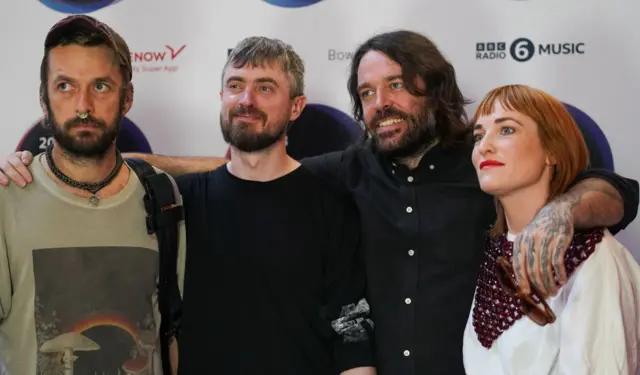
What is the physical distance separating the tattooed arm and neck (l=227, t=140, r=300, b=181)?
761 mm

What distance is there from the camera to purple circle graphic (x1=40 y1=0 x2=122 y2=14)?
265cm

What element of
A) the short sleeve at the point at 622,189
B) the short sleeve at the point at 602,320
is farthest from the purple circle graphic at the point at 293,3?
the short sleeve at the point at 602,320

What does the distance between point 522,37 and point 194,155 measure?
1333 millimetres

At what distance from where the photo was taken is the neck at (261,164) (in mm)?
1958

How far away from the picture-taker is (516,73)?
97.1 inches

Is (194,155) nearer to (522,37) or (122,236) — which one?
(122,236)

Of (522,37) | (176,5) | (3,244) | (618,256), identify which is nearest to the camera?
(618,256)

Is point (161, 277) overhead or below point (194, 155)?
below

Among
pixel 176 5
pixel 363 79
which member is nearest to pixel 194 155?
pixel 176 5

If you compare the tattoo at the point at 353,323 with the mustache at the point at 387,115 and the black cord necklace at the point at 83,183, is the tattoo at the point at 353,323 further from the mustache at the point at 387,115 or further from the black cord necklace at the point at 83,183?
the black cord necklace at the point at 83,183

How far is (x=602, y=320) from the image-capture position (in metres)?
1.42

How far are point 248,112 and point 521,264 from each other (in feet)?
2.93

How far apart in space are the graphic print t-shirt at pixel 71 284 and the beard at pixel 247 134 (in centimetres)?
37

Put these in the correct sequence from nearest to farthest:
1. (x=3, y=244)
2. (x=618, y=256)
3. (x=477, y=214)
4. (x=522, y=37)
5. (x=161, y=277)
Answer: (x=618, y=256)
(x=3, y=244)
(x=161, y=277)
(x=477, y=214)
(x=522, y=37)
